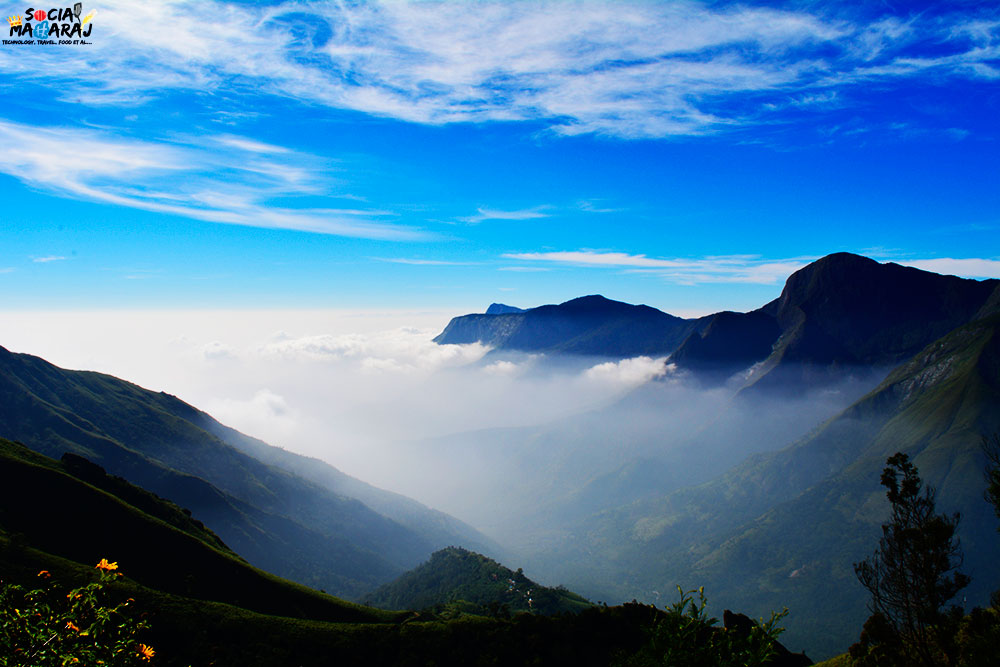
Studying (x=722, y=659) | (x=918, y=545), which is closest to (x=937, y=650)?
(x=918, y=545)

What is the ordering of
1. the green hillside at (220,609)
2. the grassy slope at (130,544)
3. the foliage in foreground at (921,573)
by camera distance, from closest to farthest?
the foliage in foreground at (921,573)
the green hillside at (220,609)
the grassy slope at (130,544)

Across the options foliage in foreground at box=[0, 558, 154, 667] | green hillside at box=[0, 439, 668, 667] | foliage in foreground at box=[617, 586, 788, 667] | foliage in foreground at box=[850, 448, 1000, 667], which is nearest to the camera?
foliage in foreground at box=[0, 558, 154, 667]

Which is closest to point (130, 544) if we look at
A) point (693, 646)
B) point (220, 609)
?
point (220, 609)

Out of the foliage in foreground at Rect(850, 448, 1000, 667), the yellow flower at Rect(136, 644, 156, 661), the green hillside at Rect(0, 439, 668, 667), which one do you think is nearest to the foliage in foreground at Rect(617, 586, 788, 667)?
the foliage in foreground at Rect(850, 448, 1000, 667)

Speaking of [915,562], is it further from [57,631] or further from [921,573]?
[57,631]

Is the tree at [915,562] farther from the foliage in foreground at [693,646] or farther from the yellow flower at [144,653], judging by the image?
the yellow flower at [144,653]

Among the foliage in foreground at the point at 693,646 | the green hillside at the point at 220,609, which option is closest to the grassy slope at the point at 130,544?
the green hillside at the point at 220,609

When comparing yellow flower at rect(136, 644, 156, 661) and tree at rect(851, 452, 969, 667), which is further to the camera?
tree at rect(851, 452, 969, 667)

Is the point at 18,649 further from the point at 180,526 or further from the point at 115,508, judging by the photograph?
the point at 180,526

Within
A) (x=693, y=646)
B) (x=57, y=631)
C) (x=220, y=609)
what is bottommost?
(x=220, y=609)

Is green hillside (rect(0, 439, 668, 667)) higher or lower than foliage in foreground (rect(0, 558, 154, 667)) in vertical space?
lower

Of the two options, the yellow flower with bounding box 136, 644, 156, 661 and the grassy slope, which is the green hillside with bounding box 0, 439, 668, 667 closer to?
the grassy slope

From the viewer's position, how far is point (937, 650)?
194 ft

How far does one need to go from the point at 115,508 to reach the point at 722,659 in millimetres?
185805
